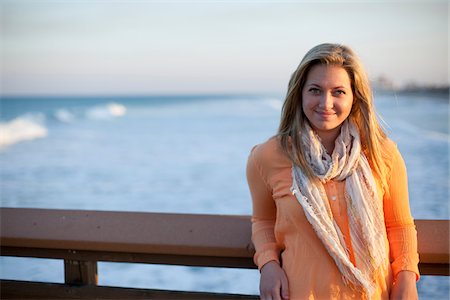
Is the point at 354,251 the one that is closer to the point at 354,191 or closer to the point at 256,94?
the point at 354,191

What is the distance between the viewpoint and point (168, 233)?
1828 mm

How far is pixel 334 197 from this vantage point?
165cm

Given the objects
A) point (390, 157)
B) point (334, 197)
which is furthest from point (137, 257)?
point (390, 157)

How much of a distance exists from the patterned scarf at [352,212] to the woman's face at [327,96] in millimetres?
106

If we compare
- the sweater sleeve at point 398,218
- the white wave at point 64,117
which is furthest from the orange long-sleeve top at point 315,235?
the white wave at point 64,117

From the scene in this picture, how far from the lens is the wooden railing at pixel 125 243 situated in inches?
70.1

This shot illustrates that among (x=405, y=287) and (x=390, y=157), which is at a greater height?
(x=390, y=157)

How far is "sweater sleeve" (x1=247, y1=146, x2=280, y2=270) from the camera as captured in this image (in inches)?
68.1

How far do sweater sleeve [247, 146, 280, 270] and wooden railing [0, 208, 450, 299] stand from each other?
6 centimetres

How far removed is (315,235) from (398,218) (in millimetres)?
291

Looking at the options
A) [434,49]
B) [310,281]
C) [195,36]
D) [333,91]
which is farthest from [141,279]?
[195,36]

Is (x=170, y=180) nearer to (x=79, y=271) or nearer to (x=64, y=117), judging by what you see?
(x=79, y=271)

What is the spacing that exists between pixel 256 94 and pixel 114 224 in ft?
124

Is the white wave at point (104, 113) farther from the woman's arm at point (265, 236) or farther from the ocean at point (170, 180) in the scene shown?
the woman's arm at point (265, 236)
